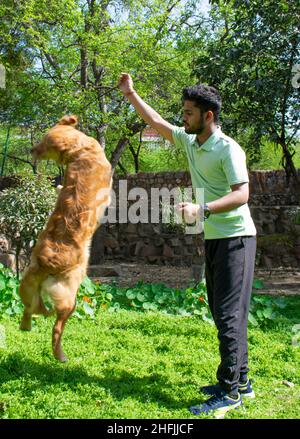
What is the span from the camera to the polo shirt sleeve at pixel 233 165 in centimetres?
320

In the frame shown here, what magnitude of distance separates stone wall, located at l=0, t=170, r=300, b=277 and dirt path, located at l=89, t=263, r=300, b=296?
41cm

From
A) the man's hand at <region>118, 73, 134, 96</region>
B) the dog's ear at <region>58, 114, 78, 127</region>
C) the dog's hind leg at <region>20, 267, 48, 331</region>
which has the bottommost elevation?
the dog's hind leg at <region>20, 267, 48, 331</region>

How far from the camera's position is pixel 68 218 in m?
3.25

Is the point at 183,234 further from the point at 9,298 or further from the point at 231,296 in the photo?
the point at 231,296

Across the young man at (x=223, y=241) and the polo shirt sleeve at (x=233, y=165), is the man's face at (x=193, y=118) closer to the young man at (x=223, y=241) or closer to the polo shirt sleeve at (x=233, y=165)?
the young man at (x=223, y=241)

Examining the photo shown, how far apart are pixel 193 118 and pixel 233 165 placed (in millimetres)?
439

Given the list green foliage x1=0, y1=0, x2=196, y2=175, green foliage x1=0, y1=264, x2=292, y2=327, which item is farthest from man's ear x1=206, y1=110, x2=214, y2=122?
green foliage x1=0, y1=0, x2=196, y2=175

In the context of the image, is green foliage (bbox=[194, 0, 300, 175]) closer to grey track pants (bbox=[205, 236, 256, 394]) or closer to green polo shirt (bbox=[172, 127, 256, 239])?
green polo shirt (bbox=[172, 127, 256, 239])

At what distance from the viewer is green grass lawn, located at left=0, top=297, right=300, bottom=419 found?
3.46 meters

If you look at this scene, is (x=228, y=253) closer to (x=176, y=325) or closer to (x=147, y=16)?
(x=176, y=325)

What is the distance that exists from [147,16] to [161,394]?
11.8m

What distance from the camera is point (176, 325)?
5.58 metres

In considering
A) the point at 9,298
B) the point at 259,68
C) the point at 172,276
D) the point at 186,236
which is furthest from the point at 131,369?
the point at 186,236
